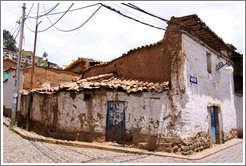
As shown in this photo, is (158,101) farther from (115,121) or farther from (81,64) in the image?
(81,64)

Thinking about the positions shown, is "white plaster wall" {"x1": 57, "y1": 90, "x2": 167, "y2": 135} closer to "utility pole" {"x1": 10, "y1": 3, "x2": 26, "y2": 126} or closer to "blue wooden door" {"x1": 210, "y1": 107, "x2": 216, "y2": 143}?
"utility pole" {"x1": 10, "y1": 3, "x2": 26, "y2": 126}

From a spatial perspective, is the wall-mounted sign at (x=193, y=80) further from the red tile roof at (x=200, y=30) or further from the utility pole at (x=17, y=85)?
the utility pole at (x=17, y=85)

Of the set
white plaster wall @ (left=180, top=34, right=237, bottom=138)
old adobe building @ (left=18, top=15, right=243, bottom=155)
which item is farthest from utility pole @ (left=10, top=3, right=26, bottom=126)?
white plaster wall @ (left=180, top=34, right=237, bottom=138)

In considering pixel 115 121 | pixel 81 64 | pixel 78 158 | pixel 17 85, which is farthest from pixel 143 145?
pixel 81 64

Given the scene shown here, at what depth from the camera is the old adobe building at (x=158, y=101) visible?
7.18m

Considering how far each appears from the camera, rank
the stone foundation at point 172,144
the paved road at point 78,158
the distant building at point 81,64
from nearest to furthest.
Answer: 1. the paved road at point 78,158
2. the stone foundation at point 172,144
3. the distant building at point 81,64

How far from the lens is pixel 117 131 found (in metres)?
7.87

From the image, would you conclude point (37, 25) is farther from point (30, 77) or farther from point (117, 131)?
point (117, 131)

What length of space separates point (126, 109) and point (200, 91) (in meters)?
3.45

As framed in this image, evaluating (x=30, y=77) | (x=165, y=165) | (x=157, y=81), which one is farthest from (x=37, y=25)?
(x=165, y=165)

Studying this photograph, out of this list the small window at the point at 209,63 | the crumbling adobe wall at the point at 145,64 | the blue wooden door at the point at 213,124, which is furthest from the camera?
the small window at the point at 209,63

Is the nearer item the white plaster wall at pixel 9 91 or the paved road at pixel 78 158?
the paved road at pixel 78 158

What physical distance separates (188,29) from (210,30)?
109cm

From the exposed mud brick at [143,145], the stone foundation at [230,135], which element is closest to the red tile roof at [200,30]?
the stone foundation at [230,135]
